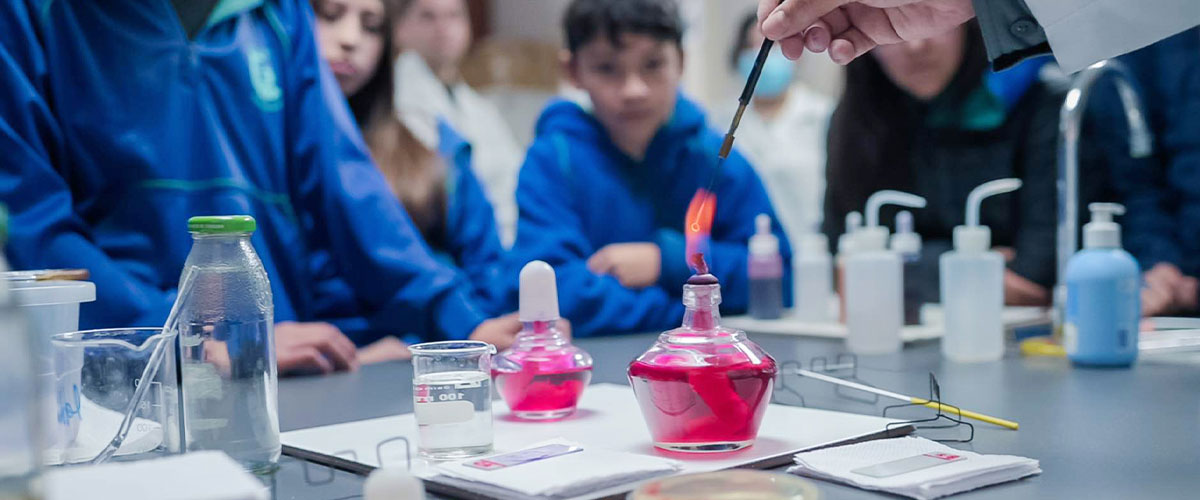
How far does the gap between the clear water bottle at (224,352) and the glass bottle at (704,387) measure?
0.30 m

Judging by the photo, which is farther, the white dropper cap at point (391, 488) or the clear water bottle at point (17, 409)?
the white dropper cap at point (391, 488)

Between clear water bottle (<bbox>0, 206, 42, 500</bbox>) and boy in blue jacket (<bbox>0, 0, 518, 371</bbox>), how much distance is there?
2.82 ft

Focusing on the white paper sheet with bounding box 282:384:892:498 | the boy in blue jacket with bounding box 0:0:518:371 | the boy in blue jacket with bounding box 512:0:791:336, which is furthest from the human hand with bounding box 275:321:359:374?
the boy in blue jacket with bounding box 512:0:791:336

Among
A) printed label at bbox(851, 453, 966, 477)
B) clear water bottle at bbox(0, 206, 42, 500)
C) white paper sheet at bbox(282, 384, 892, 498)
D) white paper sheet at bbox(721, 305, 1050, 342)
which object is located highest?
clear water bottle at bbox(0, 206, 42, 500)

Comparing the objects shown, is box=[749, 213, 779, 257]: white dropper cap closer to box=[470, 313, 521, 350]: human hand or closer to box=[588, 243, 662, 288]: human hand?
box=[588, 243, 662, 288]: human hand

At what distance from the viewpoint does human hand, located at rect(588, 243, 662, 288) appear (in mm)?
2096

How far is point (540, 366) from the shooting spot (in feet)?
3.27

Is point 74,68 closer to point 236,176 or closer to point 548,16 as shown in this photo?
point 236,176

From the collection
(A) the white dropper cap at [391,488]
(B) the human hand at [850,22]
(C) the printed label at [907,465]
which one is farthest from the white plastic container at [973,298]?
(A) the white dropper cap at [391,488]

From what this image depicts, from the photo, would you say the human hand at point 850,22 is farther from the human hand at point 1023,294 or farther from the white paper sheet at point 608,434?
the human hand at point 1023,294

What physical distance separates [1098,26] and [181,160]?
1.20 metres

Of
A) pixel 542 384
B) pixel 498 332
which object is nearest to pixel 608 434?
pixel 542 384

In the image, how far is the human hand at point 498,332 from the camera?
60.6 inches

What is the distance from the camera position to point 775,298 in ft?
6.33
